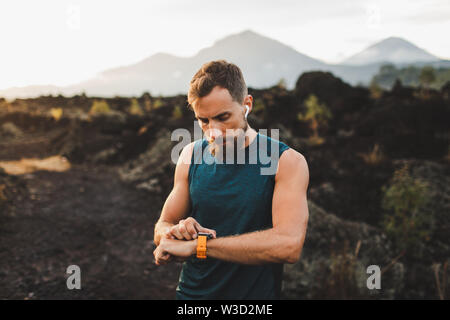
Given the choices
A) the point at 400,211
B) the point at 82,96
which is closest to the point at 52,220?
the point at 400,211

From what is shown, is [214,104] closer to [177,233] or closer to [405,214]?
[177,233]

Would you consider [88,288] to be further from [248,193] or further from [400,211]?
[400,211]

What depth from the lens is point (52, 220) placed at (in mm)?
6688

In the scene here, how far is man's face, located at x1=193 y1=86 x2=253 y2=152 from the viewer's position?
5.74ft

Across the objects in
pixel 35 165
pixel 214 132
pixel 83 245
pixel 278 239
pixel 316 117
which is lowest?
pixel 83 245

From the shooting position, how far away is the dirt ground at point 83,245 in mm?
4586

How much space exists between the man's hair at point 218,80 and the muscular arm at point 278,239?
2.11ft

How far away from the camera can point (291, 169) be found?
5.73ft

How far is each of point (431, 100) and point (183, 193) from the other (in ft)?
47.3

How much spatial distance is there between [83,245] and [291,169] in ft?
17.9
